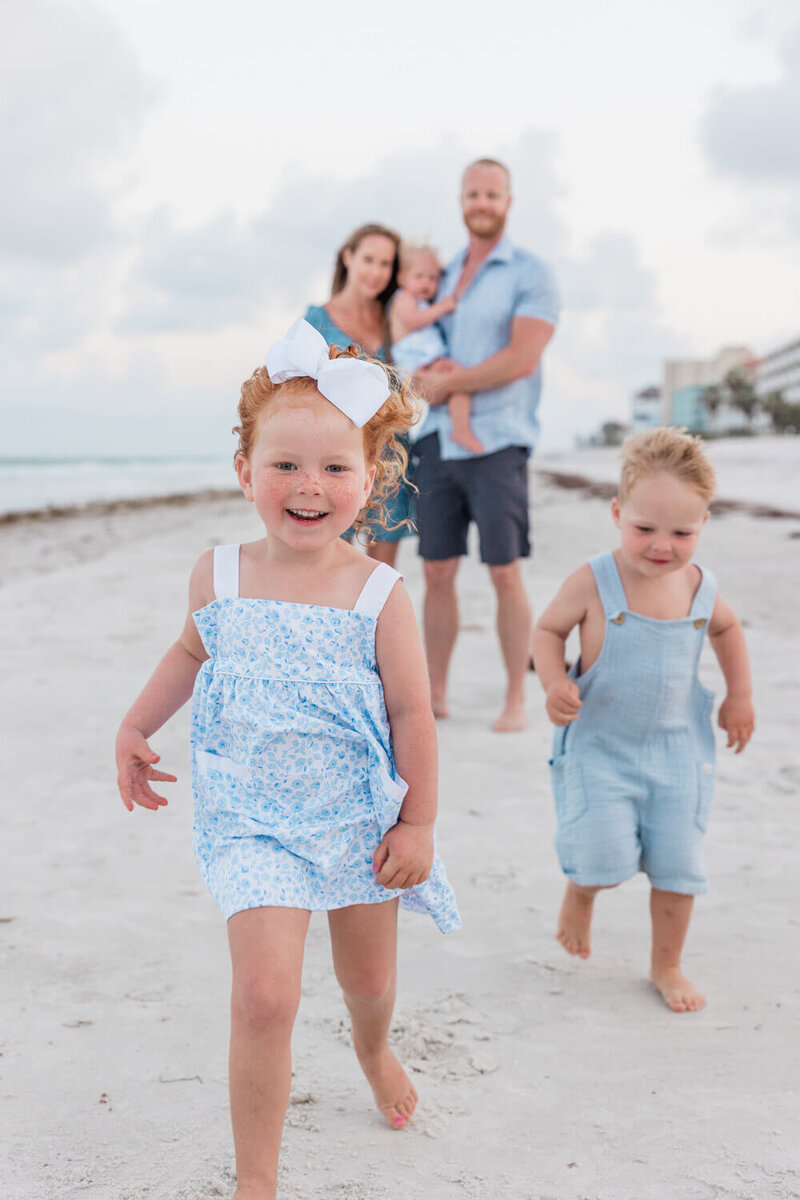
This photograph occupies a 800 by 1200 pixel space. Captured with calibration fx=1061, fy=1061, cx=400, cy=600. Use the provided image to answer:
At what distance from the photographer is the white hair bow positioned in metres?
1.85

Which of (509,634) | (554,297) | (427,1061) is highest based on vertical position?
(554,297)

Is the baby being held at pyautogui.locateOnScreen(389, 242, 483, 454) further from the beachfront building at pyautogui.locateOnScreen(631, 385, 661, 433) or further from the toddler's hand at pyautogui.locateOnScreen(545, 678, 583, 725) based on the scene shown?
the beachfront building at pyautogui.locateOnScreen(631, 385, 661, 433)

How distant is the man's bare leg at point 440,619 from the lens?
15.4ft

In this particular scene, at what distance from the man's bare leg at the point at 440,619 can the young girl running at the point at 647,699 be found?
82.9 inches

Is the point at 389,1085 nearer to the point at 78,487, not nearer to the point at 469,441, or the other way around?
the point at 469,441

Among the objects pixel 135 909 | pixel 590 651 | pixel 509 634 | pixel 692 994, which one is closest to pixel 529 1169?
pixel 692 994

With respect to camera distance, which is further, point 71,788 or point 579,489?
point 579,489

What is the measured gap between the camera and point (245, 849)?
175cm

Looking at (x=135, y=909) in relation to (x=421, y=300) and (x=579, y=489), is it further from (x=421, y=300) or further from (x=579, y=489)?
(x=579, y=489)

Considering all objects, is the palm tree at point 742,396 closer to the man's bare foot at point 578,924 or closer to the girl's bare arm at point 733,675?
the girl's bare arm at point 733,675

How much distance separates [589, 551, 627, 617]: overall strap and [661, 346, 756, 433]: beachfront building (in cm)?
10599

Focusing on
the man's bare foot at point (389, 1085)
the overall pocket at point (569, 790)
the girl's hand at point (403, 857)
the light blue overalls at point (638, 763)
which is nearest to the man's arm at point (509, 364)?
the light blue overalls at point (638, 763)

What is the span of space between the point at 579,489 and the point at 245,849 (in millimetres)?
18190

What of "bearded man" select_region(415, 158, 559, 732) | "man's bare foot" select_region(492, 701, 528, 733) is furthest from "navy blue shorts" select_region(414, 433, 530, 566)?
"man's bare foot" select_region(492, 701, 528, 733)
